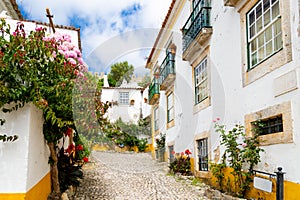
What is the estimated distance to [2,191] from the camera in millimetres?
3793

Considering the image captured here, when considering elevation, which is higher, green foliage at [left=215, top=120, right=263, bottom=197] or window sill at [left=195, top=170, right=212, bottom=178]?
green foliage at [left=215, top=120, right=263, bottom=197]

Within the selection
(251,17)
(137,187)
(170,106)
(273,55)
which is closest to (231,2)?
(251,17)

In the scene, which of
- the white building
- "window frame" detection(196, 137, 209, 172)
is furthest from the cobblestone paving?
the white building

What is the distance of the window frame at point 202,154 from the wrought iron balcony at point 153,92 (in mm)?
6102

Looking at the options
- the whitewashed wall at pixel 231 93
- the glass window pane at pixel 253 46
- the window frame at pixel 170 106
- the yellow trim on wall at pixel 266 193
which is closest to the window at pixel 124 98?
the whitewashed wall at pixel 231 93

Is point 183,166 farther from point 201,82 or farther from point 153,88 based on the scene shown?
point 153,88

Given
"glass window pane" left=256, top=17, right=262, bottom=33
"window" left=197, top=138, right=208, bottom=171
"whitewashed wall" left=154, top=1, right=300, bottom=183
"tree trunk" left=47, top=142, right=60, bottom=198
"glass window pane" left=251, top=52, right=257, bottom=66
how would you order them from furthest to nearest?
1. "window" left=197, top=138, right=208, bottom=171
2. "glass window pane" left=251, top=52, right=257, bottom=66
3. "glass window pane" left=256, top=17, right=262, bottom=33
4. "tree trunk" left=47, top=142, right=60, bottom=198
5. "whitewashed wall" left=154, top=1, right=300, bottom=183

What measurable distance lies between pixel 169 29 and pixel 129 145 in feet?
18.3

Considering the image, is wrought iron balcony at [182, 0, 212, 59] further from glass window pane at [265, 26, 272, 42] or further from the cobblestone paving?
the cobblestone paving

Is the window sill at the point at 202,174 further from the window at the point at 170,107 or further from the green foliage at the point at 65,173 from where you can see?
the window at the point at 170,107

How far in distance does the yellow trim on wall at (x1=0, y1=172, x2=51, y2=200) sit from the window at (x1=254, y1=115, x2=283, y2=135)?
3782 mm

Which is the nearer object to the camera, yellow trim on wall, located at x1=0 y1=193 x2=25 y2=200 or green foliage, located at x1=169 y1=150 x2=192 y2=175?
yellow trim on wall, located at x1=0 y1=193 x2=25 y2=200

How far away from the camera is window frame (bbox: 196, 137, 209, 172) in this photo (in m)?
8.16

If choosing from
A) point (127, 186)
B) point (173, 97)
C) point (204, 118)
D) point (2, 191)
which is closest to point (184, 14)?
point (173, 97)
